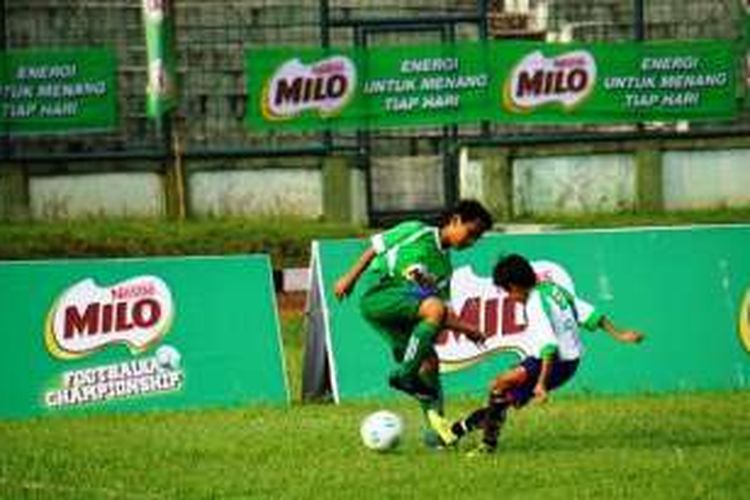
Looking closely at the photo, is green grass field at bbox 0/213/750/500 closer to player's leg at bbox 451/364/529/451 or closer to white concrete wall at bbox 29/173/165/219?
player's leg at bbox 451/364/529/451

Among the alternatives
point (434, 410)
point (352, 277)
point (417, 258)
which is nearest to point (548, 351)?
point (434, 410)

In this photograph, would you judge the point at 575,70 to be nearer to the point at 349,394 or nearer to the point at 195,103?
the point at 195,103

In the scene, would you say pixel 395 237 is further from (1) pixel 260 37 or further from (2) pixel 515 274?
(1) pixel 260 37

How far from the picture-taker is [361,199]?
31.4 meters

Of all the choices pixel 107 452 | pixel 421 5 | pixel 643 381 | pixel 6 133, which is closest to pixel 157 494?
pixel 107 452

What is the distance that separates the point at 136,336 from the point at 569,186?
12942 mm

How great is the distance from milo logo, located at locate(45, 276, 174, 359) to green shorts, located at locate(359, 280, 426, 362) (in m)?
3.21

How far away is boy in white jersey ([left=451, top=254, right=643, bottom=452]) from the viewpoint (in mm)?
15406

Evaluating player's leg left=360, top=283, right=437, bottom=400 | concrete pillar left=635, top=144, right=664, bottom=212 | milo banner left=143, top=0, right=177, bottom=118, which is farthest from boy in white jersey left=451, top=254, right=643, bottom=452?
concrete pillar left=635, top=144, right=664, bottom=212

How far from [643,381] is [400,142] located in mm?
13229

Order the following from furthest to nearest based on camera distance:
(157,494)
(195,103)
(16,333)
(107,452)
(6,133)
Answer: (195,103)
(6,133)
(16,333)
(107,452)
(157,494)

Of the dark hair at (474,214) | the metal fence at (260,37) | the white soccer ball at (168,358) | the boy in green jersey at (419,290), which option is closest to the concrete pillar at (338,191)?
the metal fence at (260,37)

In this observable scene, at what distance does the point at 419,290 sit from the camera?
53.1ft

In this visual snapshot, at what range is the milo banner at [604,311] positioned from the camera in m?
19.5
